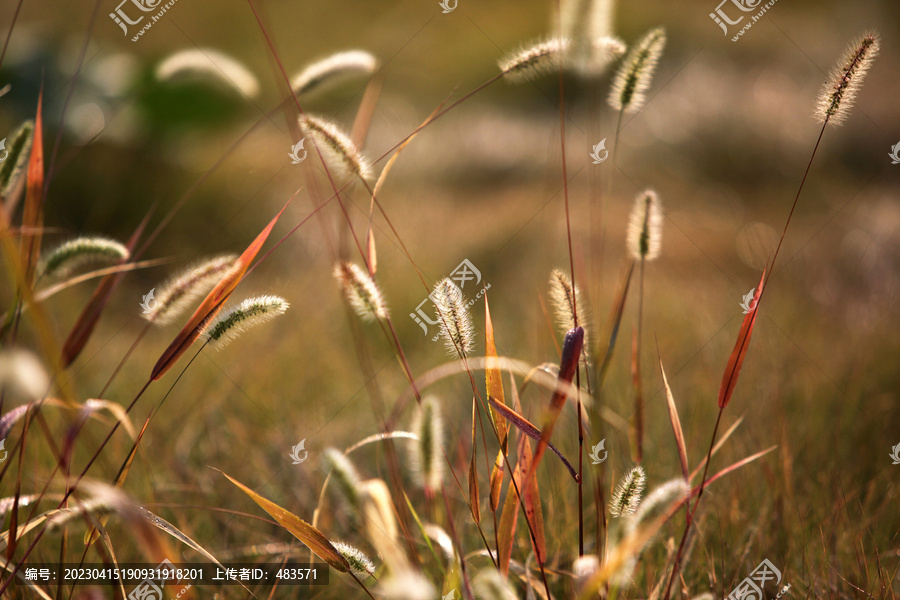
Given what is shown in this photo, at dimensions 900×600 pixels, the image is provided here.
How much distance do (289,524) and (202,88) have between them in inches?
141

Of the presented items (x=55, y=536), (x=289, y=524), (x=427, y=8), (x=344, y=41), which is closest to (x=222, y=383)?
(x=55, y=536)

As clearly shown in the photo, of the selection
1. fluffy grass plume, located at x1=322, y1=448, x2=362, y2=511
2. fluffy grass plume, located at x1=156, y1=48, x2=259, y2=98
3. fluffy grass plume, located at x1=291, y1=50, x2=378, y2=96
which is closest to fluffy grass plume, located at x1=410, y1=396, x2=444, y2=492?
fluffy grass plume, located at x1=322, y1=448, x2=362, y2=511

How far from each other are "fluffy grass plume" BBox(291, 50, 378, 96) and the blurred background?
5 cm

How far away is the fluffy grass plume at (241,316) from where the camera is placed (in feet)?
1.46

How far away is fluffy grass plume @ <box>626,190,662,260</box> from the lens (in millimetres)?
546

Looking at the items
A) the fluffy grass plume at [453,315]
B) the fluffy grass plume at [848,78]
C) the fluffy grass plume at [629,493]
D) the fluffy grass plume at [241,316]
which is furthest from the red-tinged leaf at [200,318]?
the fluffy grass plume at [848,78]

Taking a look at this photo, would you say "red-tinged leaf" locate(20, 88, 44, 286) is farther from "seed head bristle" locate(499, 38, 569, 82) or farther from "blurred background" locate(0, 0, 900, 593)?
"seed head bristle" locate(499, 38, 569, 82)

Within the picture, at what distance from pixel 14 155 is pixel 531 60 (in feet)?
1.85

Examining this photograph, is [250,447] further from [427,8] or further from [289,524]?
[427,8]

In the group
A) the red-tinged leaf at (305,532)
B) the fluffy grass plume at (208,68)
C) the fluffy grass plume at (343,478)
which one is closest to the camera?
the fluffy grass plume at (343,478)

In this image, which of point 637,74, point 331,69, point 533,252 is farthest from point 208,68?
point 533,252

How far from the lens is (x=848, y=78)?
0.49 meters

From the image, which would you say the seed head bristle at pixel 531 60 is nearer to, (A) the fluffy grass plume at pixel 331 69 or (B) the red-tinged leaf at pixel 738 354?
(A) the fluffy grass plume at pixel 331 69

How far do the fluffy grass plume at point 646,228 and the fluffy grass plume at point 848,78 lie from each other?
0.55ft
